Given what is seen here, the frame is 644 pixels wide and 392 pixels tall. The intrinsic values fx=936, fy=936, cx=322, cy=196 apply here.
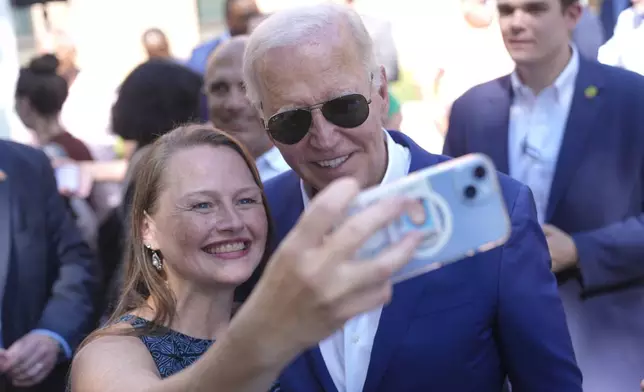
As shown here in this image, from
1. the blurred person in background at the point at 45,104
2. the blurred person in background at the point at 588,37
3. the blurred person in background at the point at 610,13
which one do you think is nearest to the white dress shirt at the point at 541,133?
the blurred person in background at the point at 588,37

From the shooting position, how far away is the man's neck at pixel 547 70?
3.35 m

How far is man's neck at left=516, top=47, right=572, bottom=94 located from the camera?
3.35m

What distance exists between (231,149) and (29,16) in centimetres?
1301

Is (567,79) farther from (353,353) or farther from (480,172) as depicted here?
(480,172)

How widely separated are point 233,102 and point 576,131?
4.64 ft

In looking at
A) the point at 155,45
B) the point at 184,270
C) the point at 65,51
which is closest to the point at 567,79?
the point at 184,270

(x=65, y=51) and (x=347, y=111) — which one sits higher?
(x=347, y=111)

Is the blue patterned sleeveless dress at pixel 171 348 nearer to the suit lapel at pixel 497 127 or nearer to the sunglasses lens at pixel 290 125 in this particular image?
the sunglasses lens at pixel 290 125

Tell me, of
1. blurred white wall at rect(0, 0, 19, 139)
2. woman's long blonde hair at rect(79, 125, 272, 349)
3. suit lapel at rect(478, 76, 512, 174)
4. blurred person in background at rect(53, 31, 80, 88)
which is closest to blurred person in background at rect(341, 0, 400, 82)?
suit lapel at rect(478, 76, 512, 174)

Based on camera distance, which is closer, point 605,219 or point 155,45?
point 605,219

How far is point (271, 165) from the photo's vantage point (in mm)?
3660

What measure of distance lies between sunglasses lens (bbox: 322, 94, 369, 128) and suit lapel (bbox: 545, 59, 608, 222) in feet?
4.13

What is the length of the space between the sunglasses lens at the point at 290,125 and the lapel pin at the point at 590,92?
1467 mm

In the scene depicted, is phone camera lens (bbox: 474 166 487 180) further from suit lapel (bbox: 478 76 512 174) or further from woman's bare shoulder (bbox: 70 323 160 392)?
suit lapel (bbox: 478 76 512 174)
